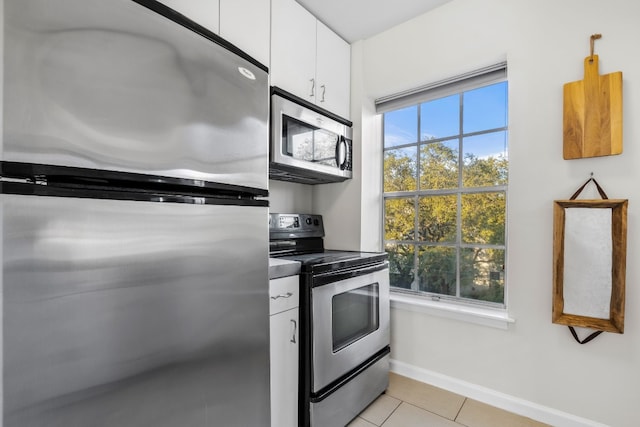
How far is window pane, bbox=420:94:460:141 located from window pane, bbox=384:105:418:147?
0.06 metres

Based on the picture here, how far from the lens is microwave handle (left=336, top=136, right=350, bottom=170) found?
221cm

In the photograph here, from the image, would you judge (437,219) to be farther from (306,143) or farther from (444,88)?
(306,143)

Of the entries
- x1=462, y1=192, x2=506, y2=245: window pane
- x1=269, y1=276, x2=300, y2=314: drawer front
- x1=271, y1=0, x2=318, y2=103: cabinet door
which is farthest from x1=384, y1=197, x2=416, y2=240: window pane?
x1=269, y1=276, x2=300, y2=314: drawer front

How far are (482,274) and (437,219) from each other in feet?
1.52

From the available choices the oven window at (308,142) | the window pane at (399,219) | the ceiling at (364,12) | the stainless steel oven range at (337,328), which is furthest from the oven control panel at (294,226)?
the ceiling at (364,12)

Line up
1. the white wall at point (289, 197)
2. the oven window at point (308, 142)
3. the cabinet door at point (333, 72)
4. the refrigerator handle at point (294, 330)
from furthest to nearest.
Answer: the white wall at point (289, 197) → the cabinet door at point (333, 72) → the oven window at point (308, 142) → the refrigerator handle at point (294, 330)

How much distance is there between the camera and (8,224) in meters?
0.60

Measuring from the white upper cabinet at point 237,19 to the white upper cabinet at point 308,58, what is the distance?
77 mm

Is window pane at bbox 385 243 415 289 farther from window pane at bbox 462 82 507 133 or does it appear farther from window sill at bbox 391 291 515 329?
window pane at bbox 462 82 507 133

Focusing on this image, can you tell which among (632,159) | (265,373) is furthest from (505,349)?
(265,373)

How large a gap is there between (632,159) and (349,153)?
5.03 ft

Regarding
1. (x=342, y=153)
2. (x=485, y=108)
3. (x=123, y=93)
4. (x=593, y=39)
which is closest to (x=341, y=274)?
(x=342, y=153)

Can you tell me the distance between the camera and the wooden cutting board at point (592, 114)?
151cm

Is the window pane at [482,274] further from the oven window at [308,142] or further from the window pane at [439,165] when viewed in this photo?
the oven window at [308,142]
